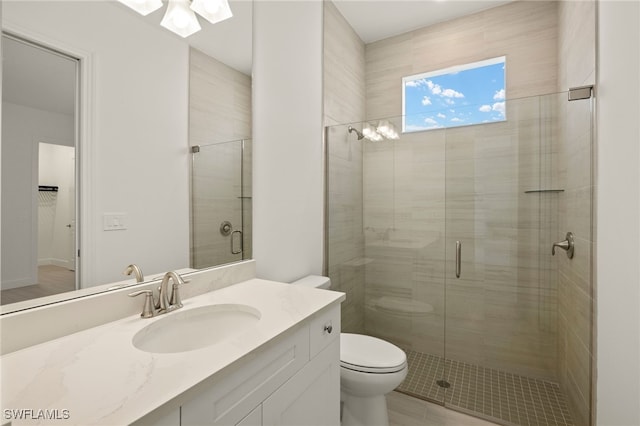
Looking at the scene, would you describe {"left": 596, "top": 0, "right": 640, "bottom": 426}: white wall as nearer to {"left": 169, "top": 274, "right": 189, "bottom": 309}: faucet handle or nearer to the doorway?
{"left": 169, "top": 274, "right": 189, "bottom": 309}: faucet handle

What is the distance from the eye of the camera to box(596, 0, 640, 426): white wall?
1.15 m

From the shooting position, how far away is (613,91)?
4.26 ft

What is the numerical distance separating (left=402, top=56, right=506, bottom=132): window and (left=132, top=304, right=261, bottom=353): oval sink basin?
71.1 inches

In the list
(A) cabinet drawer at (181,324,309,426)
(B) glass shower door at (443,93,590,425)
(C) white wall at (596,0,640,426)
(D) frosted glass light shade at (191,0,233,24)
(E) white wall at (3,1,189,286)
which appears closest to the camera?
(A) cabinet drawer at (181,324,309,426)

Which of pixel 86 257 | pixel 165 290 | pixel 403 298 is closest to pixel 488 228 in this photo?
pixel 403 298

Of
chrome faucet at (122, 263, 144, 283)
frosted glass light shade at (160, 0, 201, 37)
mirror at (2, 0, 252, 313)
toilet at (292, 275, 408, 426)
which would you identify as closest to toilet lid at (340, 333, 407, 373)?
toilet at (292, 275, 408, 426)

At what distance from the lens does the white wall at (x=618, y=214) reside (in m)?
1.15

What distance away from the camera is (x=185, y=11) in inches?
49.9

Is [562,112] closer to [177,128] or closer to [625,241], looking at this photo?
[625,241]

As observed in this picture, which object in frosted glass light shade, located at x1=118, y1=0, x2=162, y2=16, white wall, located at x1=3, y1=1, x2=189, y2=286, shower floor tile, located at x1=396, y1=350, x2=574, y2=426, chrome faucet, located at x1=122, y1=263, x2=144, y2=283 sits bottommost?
shower floor tile, located at x1=396, y1=350, x2=574, y2=426

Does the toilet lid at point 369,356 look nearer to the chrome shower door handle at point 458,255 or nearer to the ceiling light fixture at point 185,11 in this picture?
the chrome shower door handle at point 458,255

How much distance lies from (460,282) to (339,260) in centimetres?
90

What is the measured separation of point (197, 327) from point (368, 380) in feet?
2.94

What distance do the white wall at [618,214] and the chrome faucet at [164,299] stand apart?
5.70 ft
